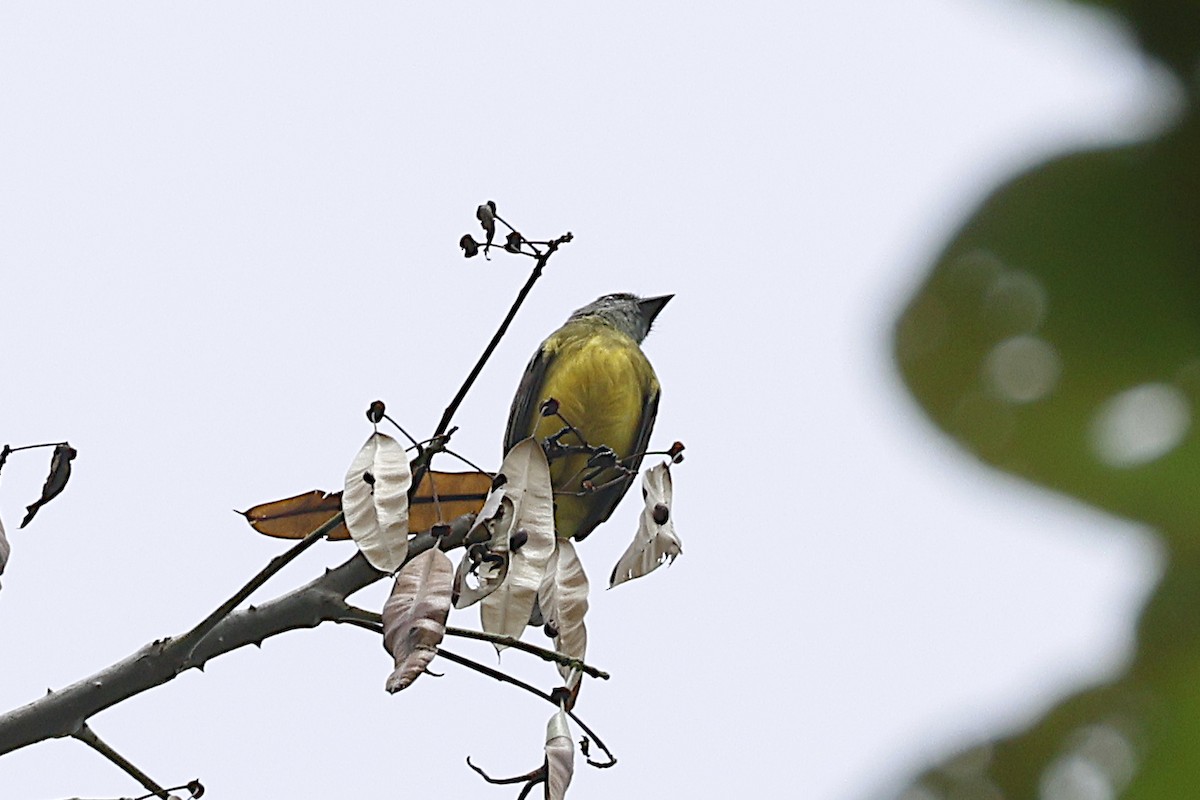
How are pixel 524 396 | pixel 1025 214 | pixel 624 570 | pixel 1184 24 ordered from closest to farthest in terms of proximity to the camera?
pixel 1184 24
pixel 1025 214
pixel 624 570
pixel 524 396

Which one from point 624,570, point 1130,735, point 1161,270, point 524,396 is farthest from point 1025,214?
point 524,396

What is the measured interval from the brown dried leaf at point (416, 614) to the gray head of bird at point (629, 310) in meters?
3.09

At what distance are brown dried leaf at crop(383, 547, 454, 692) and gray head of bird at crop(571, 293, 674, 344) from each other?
3.09 metres

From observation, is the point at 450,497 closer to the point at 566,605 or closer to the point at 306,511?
the point at 306,511

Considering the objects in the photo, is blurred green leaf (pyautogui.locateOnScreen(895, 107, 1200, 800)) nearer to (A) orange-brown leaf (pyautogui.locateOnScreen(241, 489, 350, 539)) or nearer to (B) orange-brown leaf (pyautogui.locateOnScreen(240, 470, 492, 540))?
(B) orange-brown leaf (pyautogui.locateOnScreen(240, 470, 492, 540))

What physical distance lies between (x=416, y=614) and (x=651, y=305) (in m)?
3.45

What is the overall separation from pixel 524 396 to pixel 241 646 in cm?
214

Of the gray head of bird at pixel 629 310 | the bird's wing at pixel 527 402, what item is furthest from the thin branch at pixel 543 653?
the gray head of bird at pixel 629 310

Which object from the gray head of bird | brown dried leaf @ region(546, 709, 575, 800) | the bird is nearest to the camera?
brown dried leaf @ region(546, 709, 575, 800)

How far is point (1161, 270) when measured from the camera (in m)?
1.14

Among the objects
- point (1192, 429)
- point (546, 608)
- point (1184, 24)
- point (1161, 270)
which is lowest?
point (546, 608)

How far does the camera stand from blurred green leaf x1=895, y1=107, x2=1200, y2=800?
1104mm

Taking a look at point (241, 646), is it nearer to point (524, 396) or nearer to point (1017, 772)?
point (1017, 772)

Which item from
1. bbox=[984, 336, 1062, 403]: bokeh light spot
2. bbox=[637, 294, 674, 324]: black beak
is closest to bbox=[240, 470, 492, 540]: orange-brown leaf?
bbox=[984, 336, 1062, 403]: bokeh light spot
